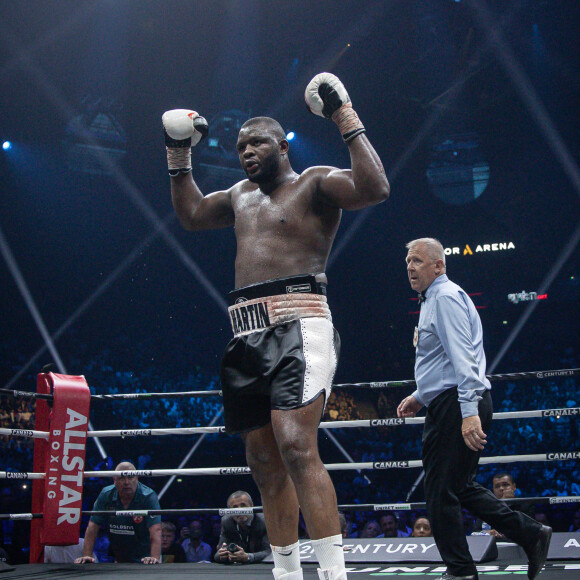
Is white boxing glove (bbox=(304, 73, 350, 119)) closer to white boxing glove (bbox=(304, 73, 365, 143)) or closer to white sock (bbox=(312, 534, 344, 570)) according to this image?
white boxing glove (bbox=(304, 73, 365, 143))

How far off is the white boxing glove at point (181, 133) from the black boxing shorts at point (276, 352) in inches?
19.3

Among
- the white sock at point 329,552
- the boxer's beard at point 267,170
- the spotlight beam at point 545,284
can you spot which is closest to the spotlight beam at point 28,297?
the spotlight beam at point 545,284

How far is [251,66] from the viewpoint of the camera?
8453 mm

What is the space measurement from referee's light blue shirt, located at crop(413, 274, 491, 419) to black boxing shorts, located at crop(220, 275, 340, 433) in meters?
0.38

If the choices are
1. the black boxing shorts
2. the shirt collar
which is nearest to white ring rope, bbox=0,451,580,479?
the shirt collar

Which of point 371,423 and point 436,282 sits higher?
point 436,282

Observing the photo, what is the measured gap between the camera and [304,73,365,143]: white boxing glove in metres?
1.55

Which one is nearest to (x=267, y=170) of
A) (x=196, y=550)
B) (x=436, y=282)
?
(x=436, y=282)

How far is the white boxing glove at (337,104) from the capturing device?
1.55 m

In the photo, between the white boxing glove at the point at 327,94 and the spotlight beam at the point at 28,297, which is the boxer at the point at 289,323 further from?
the spotlight beam at the point at 28,297

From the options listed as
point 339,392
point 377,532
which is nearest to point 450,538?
point 377,532

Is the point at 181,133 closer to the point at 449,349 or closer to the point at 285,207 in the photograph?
the point at 285,207

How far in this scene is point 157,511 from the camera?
2.66 metres

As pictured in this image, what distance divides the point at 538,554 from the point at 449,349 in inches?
23.9
